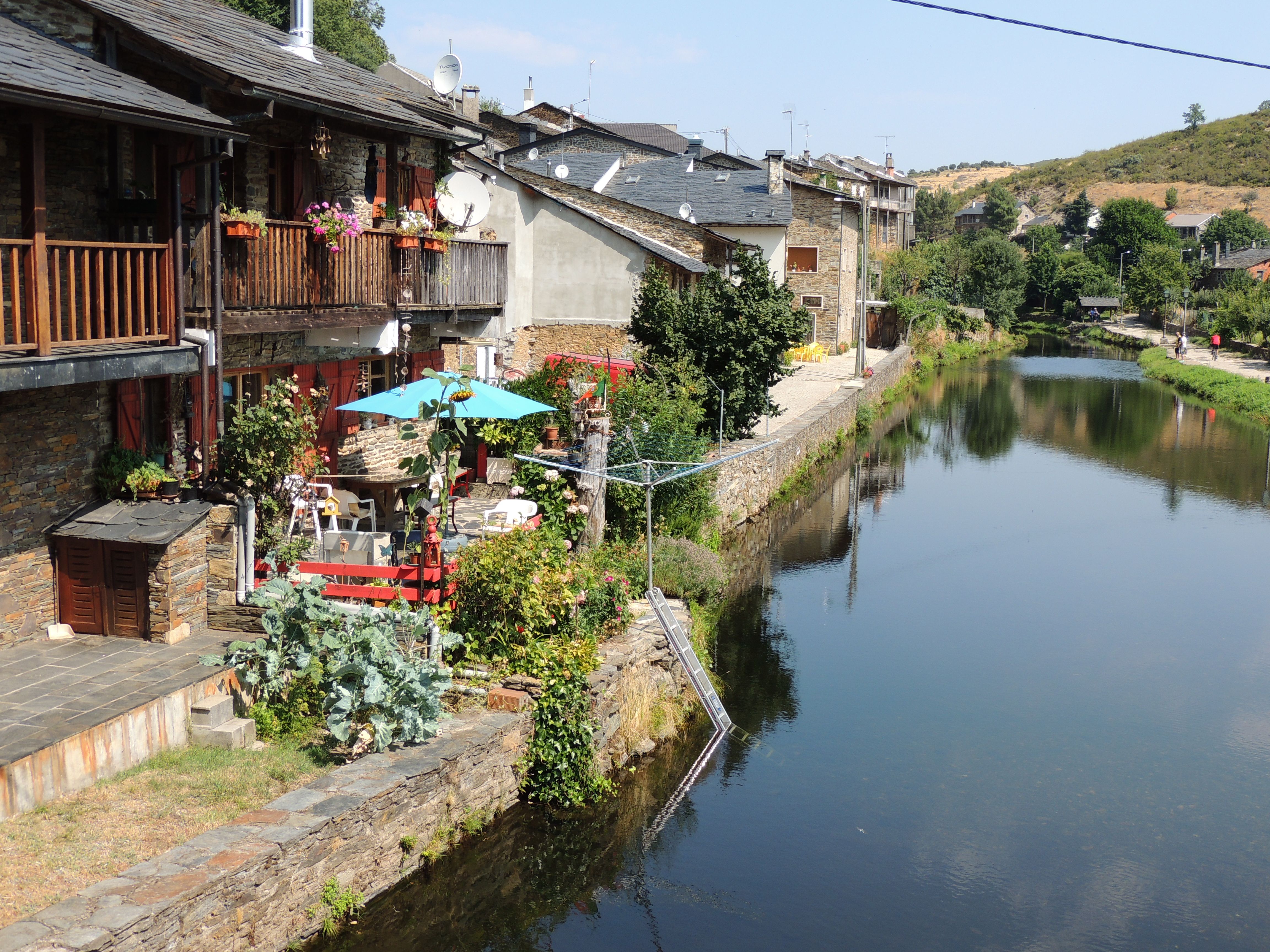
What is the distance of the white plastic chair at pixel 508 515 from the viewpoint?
12617 mm

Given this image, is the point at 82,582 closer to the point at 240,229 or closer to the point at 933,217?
the point at 240,229

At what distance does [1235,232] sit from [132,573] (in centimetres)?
11017

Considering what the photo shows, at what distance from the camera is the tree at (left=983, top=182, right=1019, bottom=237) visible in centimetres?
11669

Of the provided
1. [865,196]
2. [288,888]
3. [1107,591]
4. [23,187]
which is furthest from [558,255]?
[865,196]

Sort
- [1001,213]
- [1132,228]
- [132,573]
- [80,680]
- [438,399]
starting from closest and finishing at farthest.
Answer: [80,680]
[132,573]
[438,399]
[1132,228]
[1001,213]

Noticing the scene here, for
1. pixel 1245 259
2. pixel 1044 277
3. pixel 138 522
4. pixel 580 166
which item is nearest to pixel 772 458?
pixel 138 522

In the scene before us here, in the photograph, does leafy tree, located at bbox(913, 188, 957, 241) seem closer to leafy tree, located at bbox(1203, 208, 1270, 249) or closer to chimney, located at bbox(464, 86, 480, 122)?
leafy tree, located at bbox(1203, 208, 1270, 249)

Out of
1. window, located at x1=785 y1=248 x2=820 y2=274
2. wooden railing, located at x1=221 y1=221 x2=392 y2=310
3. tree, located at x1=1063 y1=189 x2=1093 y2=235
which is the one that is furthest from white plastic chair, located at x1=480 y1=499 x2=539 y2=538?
tree, located at x1=1063 y1=189 x2=1093 y2=235

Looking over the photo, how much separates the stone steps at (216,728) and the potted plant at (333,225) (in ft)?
18.6

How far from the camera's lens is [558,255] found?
25.6 m

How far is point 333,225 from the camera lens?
12.6 meters

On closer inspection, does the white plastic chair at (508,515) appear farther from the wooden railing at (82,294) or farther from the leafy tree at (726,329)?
the leafy tree at (726,329)

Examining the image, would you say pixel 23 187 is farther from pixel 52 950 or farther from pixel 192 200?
pixel 52 950

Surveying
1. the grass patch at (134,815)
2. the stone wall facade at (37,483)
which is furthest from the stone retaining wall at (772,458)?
the grass patch at (134,815)
